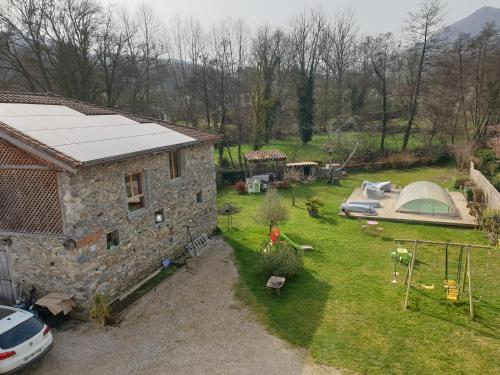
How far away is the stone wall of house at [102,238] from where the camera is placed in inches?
407

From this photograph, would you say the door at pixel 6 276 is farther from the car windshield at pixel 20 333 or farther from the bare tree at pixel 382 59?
the bare tree at pixel 382 59

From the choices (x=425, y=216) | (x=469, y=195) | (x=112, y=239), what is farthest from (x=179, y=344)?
(x=469, y=195)

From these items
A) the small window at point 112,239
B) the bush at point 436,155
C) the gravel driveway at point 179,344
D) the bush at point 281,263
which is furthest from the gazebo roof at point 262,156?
the small window at point 112,239

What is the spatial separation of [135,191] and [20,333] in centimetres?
560

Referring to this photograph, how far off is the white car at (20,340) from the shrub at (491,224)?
1784cm

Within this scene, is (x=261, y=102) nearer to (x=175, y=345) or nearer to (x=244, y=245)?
(x=244, y=245)

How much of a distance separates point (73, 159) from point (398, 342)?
985cm

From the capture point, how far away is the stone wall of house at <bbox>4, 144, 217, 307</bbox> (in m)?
10.3

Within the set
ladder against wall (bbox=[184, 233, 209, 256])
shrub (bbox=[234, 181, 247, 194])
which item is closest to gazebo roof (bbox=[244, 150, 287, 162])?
shrub (bbox=[234, 181, 247, 194])

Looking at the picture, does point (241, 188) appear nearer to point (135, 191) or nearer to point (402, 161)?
point (135, 191)

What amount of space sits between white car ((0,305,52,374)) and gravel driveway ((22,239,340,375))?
72 centimetres

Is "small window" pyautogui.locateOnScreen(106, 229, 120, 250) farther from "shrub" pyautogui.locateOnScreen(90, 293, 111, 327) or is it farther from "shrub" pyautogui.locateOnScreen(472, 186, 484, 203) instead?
"shrub" pyautogui.locateOnScreen(472, 186, 484, 203)

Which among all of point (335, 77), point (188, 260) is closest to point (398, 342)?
point (188, 260)

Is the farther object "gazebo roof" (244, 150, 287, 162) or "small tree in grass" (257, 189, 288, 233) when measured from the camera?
"gazebo roof" (244, 150, 287, 162)
